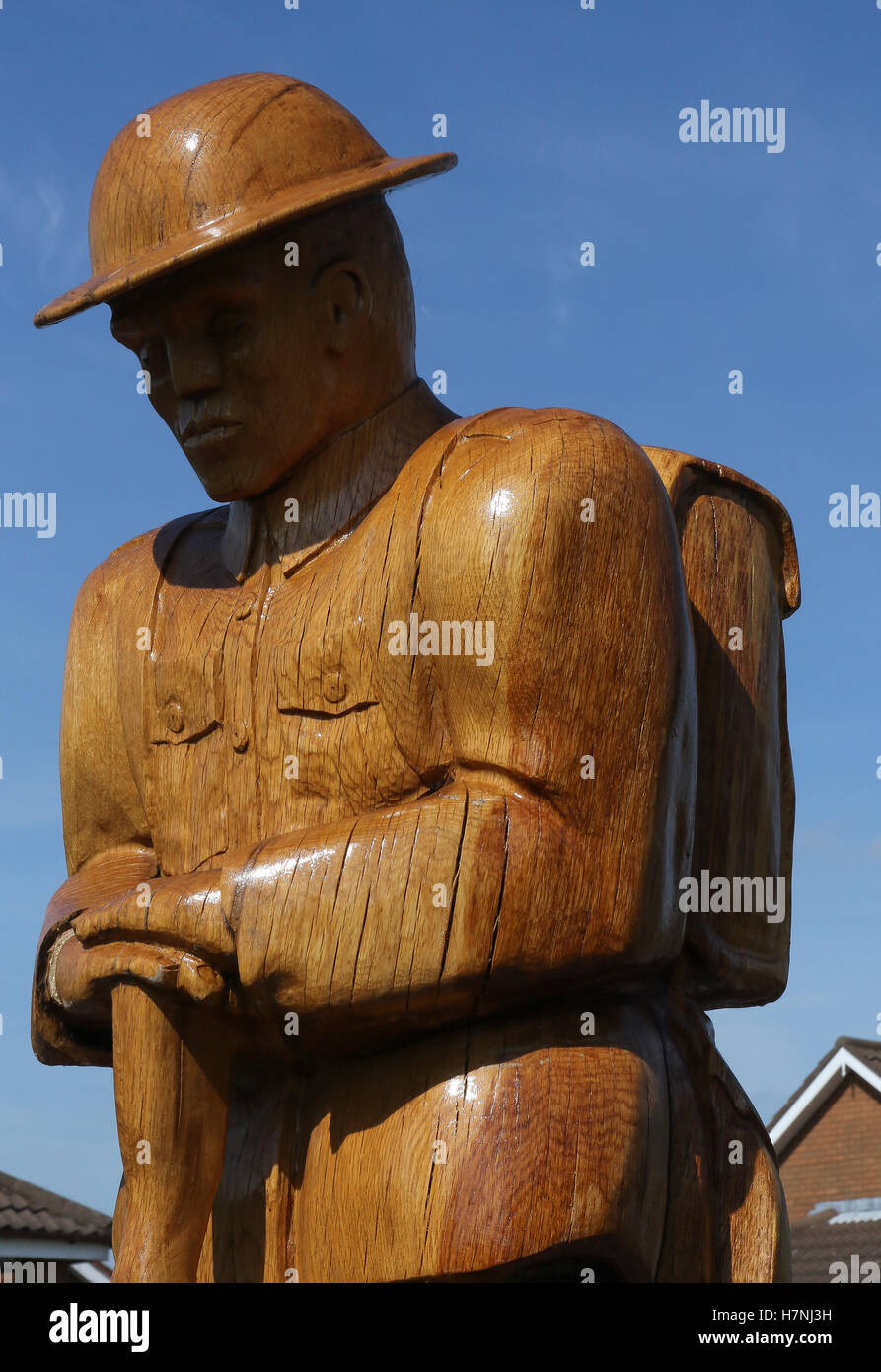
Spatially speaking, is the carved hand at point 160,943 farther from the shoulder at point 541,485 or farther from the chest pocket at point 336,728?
the shoulder at point 541,485

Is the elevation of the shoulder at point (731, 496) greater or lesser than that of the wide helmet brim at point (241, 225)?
lesser

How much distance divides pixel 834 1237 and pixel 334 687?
43.4 ft

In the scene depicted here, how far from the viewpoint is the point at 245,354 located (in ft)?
13.8

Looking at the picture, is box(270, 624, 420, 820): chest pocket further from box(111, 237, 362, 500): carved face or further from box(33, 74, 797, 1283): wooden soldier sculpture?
box(111, 237, 362, 500): carved face

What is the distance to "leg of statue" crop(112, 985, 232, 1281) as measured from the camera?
396 centimetres

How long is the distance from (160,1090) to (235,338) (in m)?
1.75

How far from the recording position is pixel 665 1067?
159 inches

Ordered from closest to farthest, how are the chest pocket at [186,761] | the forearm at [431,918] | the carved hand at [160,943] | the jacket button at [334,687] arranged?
the forearm at [431,918]
the carved hand at [160,943]
the jacket button at [334,687]
the chest pocket at [186,761]

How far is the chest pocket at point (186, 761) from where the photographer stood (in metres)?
4.30

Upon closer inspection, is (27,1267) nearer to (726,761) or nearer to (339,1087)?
(339,1087)

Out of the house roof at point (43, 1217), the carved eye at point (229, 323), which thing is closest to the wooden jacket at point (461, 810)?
the carved eye at point (229, 323)

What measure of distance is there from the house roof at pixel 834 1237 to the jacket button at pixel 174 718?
10782mm
